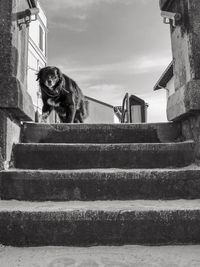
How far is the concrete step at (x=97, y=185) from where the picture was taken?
7.11 ft

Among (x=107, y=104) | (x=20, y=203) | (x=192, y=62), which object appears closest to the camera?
(x=20, y=203)

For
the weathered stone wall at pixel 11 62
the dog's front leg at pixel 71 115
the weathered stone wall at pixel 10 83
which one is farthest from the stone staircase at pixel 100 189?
the dog's front leg at pixel 71 115

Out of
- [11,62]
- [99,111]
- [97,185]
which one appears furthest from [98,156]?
[99,111]

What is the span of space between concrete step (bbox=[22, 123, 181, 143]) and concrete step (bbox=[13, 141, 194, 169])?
31cm

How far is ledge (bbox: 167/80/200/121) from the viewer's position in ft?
8.03

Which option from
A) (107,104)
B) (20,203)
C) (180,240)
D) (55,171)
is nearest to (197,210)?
(180,240)

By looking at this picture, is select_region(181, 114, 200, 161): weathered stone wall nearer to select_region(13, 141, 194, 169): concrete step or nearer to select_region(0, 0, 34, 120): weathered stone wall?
select_region(13, 141, 194, 169): concrete step

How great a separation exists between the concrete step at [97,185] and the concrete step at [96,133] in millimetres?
620

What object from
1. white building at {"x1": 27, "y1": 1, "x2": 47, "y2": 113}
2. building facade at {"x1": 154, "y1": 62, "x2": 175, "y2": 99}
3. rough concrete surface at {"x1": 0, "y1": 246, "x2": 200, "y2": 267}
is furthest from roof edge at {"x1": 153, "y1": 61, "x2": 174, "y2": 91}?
rough concrete surface at {"x1": 0, "y1": 246, "x2": 200, "y2": 267}

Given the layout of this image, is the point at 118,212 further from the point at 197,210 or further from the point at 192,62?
the point at 192,62

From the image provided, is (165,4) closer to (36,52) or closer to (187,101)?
(187,101)

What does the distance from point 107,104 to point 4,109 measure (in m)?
13.3

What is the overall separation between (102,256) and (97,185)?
57 cm

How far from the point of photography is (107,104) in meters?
15.6
